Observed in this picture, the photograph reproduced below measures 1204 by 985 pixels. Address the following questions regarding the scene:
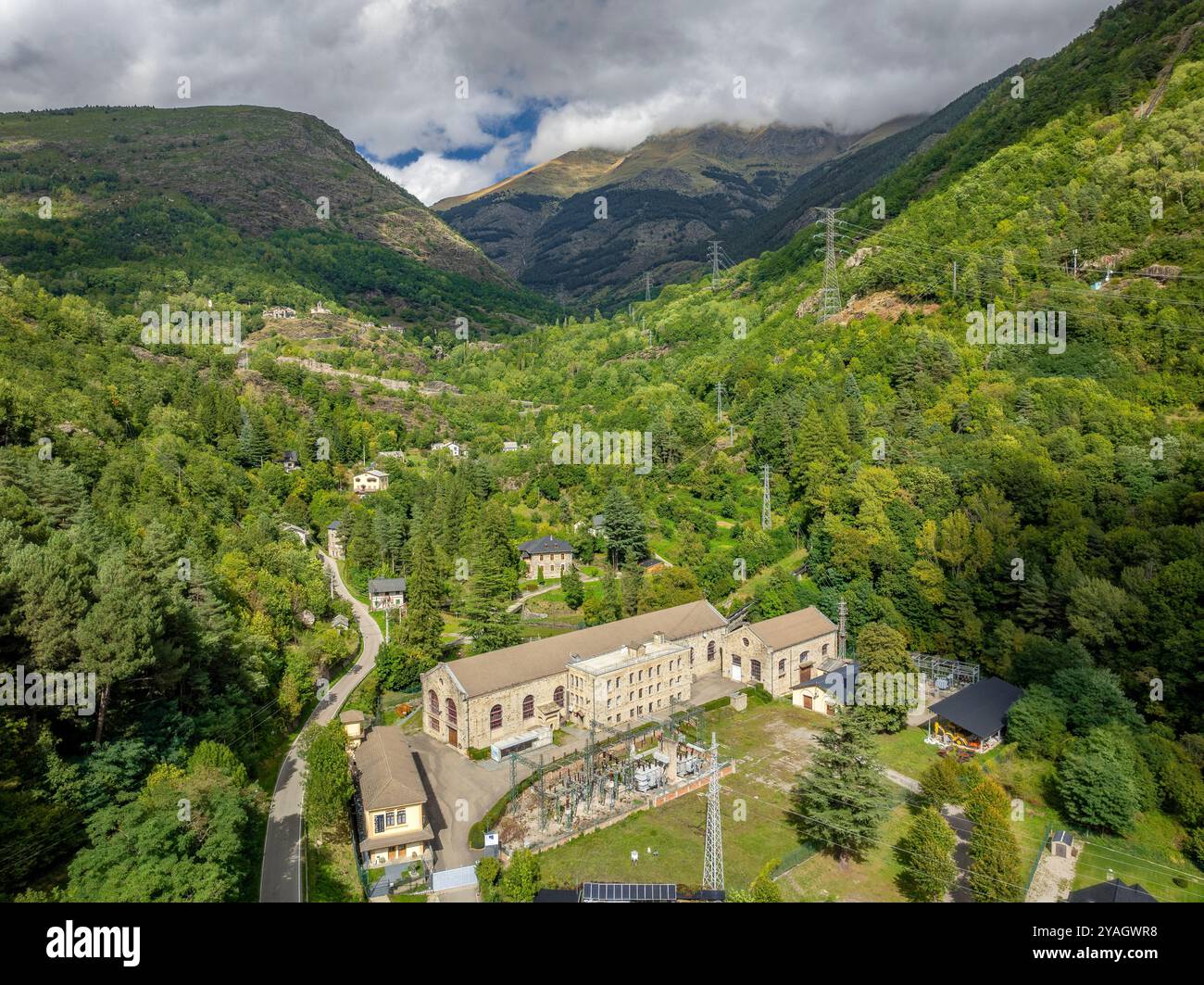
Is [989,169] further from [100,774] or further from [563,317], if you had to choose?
[563,317]

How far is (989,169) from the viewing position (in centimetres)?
7862

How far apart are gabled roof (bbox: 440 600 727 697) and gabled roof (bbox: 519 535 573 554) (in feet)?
44.2

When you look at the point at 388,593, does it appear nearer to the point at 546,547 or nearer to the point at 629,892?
the point at 546,547

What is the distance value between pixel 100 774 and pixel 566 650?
79.0 feet

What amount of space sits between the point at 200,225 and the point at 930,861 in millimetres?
173082

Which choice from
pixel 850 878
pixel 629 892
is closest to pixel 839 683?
pixel 850 878

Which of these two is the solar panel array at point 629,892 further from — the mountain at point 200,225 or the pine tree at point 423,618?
the mountain at point 200,225

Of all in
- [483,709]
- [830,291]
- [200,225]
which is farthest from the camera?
[200,225]

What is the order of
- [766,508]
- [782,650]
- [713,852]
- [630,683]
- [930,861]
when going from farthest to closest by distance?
[766,508], [782,650], [630,683], [713,852], [930,861]

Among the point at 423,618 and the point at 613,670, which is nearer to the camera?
the point at 613,670

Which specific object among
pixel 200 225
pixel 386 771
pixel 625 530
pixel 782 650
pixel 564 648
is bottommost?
pixel 386 771

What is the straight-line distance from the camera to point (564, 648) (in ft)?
144

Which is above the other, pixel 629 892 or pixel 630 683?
pixel 630 683

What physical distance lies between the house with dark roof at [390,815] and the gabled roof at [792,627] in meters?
24.9
